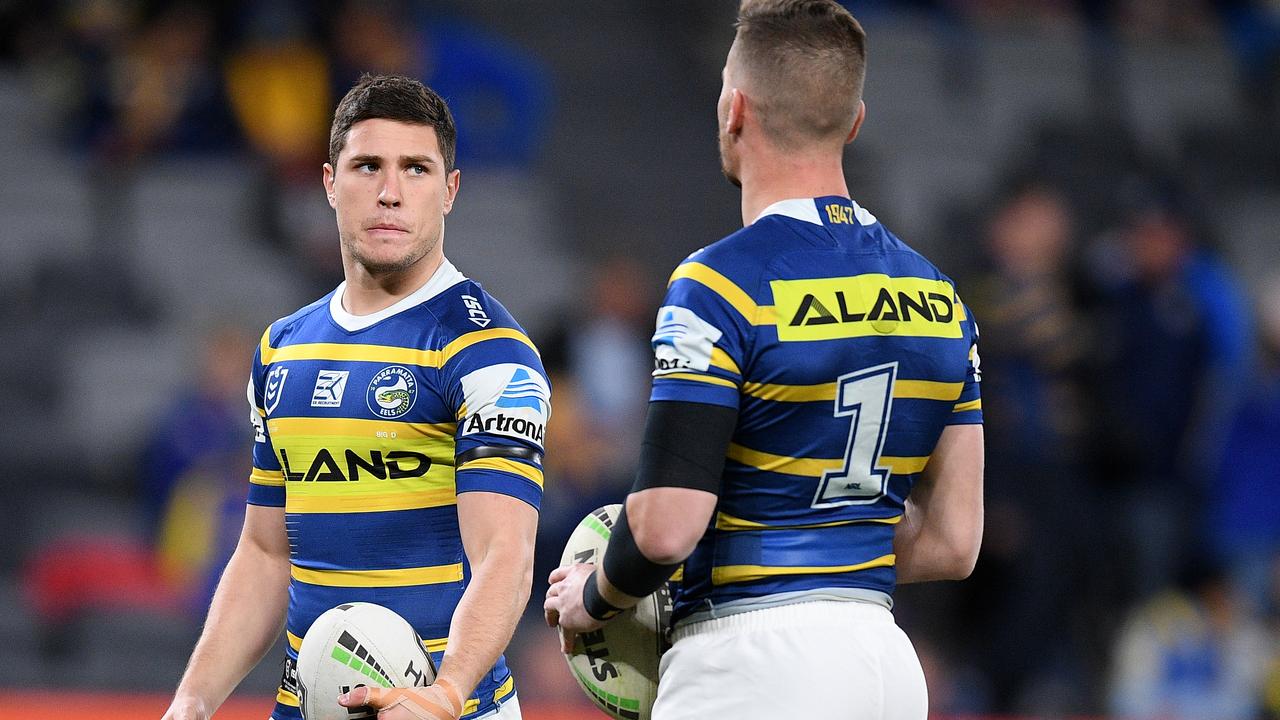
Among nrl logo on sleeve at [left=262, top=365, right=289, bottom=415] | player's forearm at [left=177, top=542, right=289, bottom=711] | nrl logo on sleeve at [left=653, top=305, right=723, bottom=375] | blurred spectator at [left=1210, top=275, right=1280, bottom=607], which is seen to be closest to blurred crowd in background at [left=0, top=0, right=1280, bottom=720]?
blurred spectator at [left=1210, top=275, right=1280, bottom=607]

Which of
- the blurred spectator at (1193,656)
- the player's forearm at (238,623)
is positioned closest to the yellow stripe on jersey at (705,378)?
the player's forearm at (238,623)

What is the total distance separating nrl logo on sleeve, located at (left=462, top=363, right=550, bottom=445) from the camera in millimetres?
3156

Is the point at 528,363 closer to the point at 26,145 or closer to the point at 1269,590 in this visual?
the point at 1269,590

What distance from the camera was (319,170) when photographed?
10883mm

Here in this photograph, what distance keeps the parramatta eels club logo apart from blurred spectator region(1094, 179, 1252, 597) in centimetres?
638

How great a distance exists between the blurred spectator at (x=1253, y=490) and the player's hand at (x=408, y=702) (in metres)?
6.88

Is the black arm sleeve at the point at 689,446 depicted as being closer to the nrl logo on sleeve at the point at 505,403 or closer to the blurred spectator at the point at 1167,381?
the nrl logo on sleeve at the point at 505,403

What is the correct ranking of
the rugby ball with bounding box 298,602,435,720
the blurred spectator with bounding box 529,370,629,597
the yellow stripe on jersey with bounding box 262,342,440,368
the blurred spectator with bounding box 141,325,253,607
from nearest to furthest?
the rugby ball with bounding box 298,602,435,720 → the yellow stripe on jersey with bounding box 262,342,440,368 → the blurred spectator with bounding box 529,370,629,597 → the blurred spectator with bounding box 141,325,253,607

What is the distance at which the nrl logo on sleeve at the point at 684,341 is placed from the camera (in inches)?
112

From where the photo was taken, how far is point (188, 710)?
130 inches

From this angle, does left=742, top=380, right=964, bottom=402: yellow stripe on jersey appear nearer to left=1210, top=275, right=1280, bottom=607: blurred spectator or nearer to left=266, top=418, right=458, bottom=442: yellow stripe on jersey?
left=266, top=418, right=458, bottom=442: yellow stripe on jersey

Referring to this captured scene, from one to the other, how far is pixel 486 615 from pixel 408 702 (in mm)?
228

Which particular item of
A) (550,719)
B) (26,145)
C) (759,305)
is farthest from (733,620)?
(26,145)

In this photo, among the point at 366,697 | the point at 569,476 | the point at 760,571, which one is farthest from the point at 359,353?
the point at 569,476
